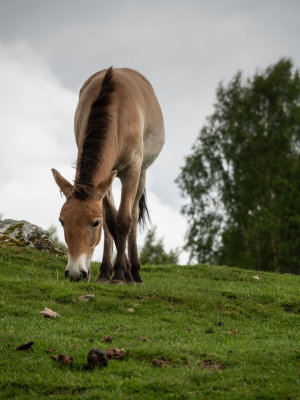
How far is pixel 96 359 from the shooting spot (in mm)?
5164

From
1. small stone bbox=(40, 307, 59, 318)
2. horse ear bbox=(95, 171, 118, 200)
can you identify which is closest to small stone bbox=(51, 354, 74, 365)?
small stone bbox=(40, 307, 59, 318)

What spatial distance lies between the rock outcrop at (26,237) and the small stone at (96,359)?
7.92m

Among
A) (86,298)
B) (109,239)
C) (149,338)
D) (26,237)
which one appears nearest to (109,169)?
(109,239)

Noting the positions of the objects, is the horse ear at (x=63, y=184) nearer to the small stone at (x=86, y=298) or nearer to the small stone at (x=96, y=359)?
the small stone at (x=86, y=298)

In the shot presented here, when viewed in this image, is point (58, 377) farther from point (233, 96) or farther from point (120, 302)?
point (233, 96)

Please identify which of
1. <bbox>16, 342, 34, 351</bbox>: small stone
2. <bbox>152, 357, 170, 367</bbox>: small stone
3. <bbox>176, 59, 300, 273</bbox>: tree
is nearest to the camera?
<bbox>152, 357, 170, 367</bbox>: small stone

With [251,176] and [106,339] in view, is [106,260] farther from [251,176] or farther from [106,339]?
[251,176]

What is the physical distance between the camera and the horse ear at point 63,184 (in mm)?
8281

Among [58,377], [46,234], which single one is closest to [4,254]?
[46,234]

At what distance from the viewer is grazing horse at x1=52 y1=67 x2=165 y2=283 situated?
7.91 meters

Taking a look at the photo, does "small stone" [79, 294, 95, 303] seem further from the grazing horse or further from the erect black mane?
the erect black mane

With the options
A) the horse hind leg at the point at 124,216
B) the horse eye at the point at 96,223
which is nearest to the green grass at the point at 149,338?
the horse hind leg at the point at 124,216

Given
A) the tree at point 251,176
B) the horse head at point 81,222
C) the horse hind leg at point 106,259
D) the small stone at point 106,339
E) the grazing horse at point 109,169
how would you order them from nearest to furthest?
the small stone at point 106,339 < the horse head at point 81,222 < the grazing horse at point 109,169 < the horse hind leg at point 106,259 < the tree at point 251,176

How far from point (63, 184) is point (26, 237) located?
5261 mm
